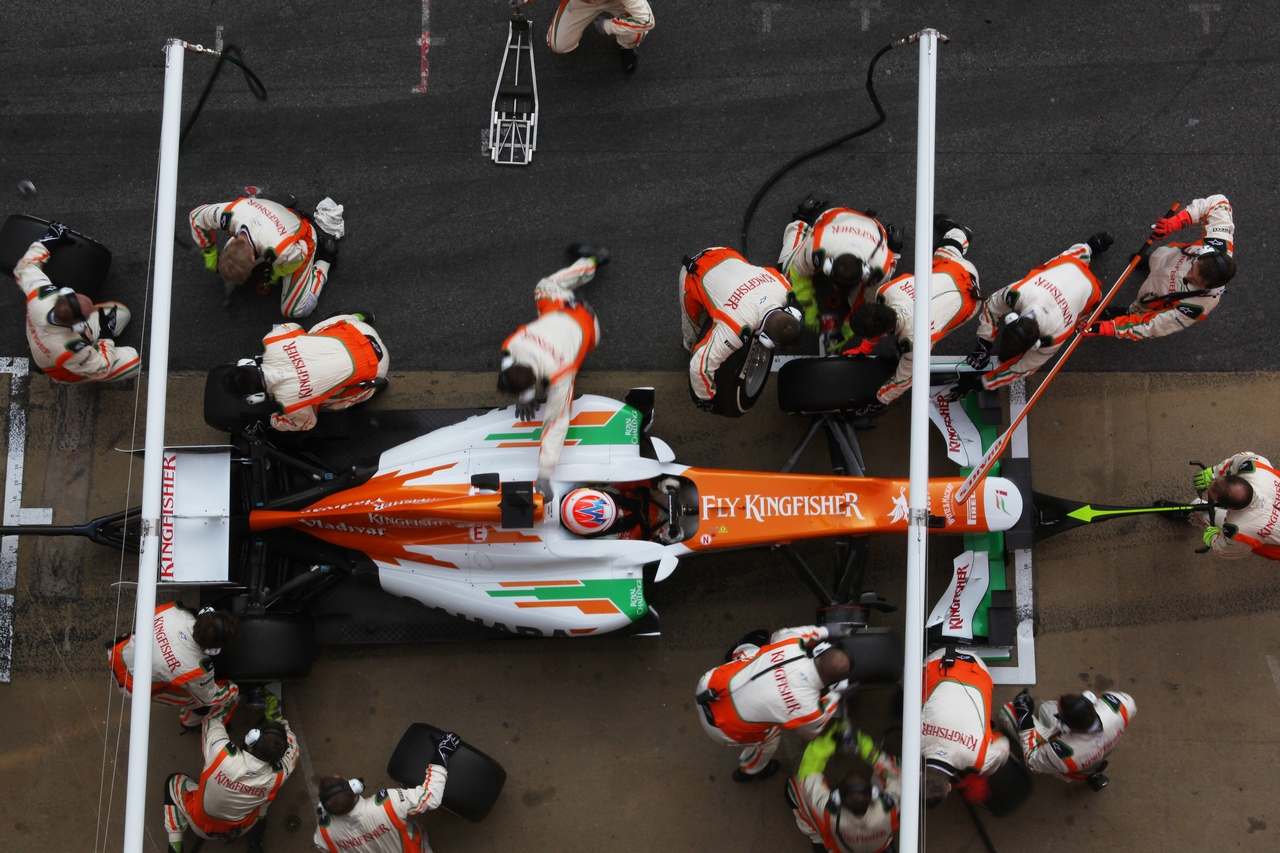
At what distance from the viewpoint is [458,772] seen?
5289 millimetres

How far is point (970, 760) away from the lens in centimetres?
499

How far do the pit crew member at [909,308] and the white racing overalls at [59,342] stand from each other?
15.8 ft

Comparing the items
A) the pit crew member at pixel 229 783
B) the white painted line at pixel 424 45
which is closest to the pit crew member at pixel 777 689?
the pit crew member at pixel 229 783

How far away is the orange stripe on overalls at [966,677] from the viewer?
5.08m

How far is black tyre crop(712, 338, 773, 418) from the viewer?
4.97m

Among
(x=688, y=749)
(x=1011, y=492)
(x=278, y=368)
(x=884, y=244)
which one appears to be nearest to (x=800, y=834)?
(x=688, y=749)

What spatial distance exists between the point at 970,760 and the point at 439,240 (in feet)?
15.8

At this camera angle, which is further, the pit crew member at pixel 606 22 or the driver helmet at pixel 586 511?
the pit crew member at pixel 606 22

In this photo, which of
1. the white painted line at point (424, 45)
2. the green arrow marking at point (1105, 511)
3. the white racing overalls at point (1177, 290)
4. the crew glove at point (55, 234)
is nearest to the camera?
the white racing overalls at point (1177, 290)

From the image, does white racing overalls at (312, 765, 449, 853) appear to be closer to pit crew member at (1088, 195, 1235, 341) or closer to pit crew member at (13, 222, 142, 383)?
pit crew member at (13, 222, 142, 383)

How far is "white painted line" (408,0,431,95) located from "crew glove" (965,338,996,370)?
4.24 metres

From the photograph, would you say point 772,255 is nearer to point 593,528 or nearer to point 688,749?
point 593,528

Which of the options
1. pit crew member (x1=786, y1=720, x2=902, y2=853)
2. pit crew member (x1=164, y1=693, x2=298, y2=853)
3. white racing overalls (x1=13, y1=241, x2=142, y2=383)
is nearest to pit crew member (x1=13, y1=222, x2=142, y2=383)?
white racing overalls (x1=13, y1=241, x2=142, y2=383)

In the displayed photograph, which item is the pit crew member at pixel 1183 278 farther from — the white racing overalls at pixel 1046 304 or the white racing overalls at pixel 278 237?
the white racing overalls at pixel 278 237
